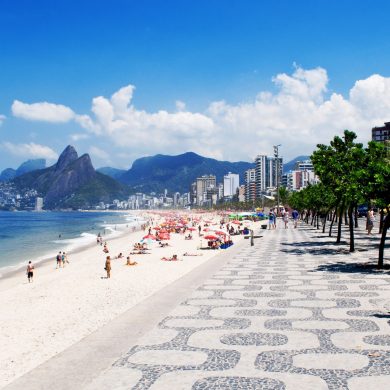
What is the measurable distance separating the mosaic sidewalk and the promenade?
2 cm

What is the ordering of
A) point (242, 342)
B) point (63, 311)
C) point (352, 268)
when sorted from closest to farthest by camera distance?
point (242, 342)
point (63, 311)
point (352, 268)

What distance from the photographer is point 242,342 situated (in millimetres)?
8680

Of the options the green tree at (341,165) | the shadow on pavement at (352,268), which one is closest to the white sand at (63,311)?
the shadow on pavement at (352,268)

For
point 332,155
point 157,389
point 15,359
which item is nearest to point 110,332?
point 15,359

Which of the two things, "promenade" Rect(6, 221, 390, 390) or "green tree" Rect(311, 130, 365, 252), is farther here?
"green tree" Rect(311, 130, 365, 252)

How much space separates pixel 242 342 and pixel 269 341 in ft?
1.83

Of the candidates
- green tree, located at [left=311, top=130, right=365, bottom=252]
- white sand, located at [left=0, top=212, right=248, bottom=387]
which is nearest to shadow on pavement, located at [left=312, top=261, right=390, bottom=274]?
green tree, located at [left=311, top=130, right=365, bottom=252]

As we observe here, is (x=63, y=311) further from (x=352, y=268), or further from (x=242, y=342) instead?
(x=352, y=268)

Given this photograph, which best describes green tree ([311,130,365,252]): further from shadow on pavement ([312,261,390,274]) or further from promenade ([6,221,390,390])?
promenade ([6,221,390,390])

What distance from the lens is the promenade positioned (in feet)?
22.2

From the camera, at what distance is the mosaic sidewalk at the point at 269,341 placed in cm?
675

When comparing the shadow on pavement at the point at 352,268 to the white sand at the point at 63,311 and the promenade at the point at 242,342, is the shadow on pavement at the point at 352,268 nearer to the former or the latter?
the promenade at the point at 242,342

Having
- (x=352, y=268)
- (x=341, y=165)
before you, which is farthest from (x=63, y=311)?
(x=341, y=165)

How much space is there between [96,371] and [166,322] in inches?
134
